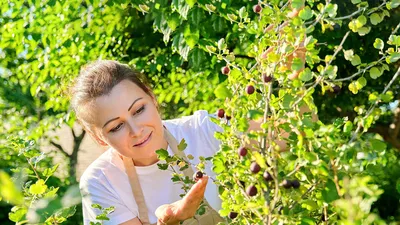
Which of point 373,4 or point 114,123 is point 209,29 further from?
point 114,123

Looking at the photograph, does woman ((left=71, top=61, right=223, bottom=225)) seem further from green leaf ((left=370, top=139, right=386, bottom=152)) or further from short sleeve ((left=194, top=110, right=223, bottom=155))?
green leaf ((left=370, top=139, right=386, bottom=152))

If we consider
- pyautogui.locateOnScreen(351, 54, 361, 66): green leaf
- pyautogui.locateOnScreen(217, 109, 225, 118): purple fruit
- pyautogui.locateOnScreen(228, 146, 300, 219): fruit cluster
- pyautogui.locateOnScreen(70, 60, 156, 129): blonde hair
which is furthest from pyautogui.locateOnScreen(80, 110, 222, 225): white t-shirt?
pyautogui.locateOnScreen(228, 146, 300, 219): fruit cluster

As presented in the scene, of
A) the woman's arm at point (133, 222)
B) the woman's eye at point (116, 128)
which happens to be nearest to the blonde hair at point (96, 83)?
the woman's eye at point (116, 128)

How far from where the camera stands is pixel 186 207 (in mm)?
1409

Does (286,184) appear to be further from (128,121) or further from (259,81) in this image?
(128,121)

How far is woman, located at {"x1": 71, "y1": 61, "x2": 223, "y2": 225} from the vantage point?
74.9 inches

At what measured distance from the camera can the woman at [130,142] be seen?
1.90m

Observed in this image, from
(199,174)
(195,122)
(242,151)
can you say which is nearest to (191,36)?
(195,122)

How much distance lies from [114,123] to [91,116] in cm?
14

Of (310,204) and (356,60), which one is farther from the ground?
(356,60)

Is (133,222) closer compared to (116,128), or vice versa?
(116,128)

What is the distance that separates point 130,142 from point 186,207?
0.53 metres

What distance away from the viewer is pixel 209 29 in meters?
3.32

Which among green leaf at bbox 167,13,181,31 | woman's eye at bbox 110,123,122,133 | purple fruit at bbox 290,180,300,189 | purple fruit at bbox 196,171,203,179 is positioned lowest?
green leaf at bbox 167,13,181,31
